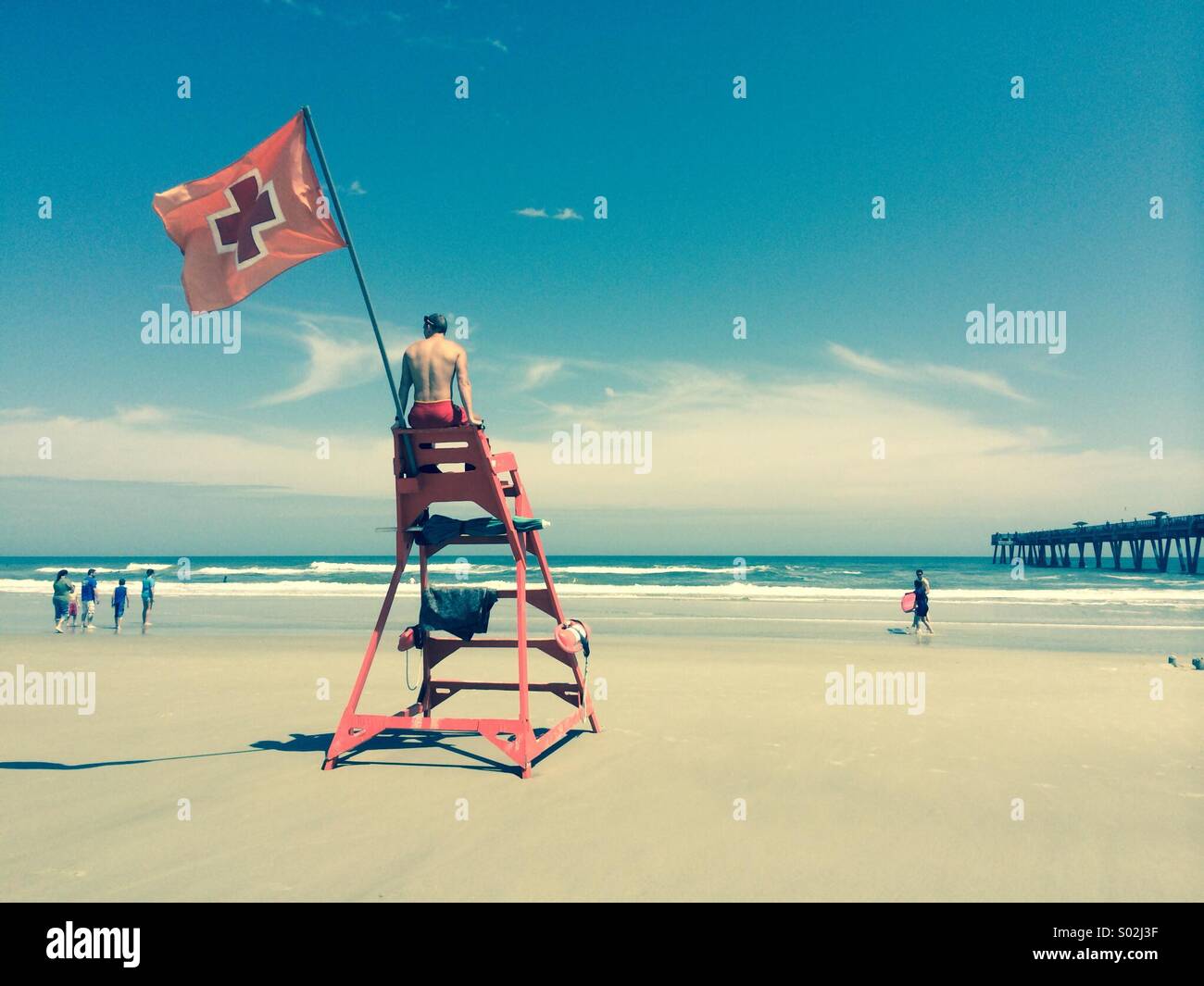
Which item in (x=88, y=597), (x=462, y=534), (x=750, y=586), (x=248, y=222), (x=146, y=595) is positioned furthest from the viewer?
(x=750, y=586)

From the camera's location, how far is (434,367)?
5906mm

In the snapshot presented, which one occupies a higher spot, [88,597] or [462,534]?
[462,534]

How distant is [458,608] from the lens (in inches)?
255

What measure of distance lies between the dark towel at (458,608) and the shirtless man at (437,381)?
4.80 feet

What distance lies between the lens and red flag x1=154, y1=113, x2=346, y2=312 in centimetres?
558

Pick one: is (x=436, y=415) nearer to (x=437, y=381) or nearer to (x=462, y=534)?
(x=437, y=381)

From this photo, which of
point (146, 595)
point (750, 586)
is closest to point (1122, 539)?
point (750, 586)

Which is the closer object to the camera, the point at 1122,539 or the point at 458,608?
the point at 458,608

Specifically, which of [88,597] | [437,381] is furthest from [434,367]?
[88,597]

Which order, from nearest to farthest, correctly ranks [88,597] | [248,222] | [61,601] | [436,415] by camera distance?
[248,222], [436,415], [61,601], [88,597]

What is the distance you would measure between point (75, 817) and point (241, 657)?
9896mm

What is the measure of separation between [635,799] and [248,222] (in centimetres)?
506

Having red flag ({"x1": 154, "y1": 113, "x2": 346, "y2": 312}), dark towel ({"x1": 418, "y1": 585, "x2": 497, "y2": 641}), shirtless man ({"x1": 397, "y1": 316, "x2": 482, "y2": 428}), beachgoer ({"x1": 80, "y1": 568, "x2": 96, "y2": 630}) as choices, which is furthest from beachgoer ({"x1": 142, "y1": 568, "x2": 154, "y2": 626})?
shirtless man ({"x1": 397, "y1": 316, "x2": 482, "y2": 428})
